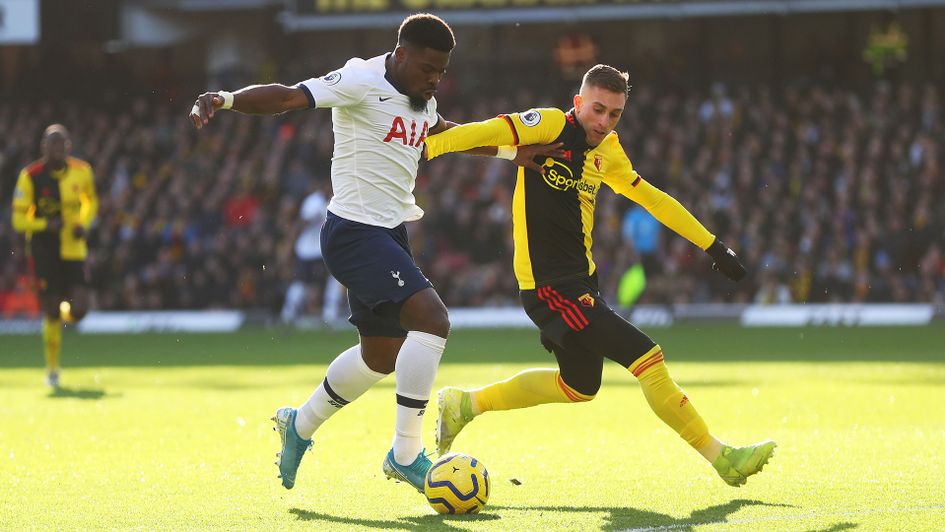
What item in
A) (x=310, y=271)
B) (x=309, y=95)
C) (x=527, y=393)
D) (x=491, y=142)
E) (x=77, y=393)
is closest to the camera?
(x=309, y=95)

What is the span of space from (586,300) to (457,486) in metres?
1.29

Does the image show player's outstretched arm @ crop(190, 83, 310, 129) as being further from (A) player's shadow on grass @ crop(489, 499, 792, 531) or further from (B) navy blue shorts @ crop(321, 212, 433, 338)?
(A) player's shadow on grass @ crop(489, 499, 792, 531)

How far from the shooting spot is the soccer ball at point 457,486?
6145mm

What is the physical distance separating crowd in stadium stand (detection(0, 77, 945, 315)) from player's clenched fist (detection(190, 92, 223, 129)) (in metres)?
16.4

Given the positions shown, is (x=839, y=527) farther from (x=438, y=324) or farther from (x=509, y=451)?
(x=509, y=451)

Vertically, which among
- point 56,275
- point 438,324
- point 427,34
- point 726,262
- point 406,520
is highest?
point 427,34

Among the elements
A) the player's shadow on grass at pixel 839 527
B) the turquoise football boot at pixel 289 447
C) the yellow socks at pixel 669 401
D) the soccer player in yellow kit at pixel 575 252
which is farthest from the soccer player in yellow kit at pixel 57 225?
the player's shadow on grass at pixel 839 527

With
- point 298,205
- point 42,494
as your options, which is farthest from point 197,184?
point 42,494

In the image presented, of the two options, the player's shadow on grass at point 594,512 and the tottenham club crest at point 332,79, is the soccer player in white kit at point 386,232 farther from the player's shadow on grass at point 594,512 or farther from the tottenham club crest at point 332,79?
the player's shadow on grass at point 594,512

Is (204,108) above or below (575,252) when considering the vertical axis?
above

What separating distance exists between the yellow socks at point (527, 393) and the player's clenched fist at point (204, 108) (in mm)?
2400

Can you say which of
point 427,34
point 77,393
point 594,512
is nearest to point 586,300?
point 594,512

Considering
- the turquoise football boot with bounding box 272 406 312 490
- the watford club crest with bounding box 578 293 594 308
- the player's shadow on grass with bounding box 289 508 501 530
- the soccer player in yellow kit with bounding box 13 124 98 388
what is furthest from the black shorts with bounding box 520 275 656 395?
the soccer player in yellow kit with bounding box 13 124 98 388

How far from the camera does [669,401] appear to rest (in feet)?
21.9
